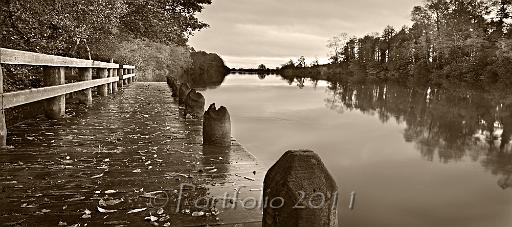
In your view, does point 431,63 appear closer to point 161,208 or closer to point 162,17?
point 162,17

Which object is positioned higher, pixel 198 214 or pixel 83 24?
pixel 83 24

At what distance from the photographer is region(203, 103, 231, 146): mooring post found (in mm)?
5613

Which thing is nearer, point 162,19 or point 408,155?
point 408,155

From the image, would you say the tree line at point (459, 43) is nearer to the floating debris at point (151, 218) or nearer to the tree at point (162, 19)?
the tree at point (162, 19)

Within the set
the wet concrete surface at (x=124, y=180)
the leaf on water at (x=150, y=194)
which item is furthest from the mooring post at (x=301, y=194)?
the leaf on water at (x=150, y=194)

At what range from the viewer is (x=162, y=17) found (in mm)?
21250

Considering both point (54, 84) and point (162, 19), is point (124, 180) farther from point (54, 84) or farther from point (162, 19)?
point (162, 19)

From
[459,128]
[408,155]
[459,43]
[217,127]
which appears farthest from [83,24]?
[459,43]

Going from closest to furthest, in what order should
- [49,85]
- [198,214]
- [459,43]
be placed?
[198,214], [49,85], [459,43]

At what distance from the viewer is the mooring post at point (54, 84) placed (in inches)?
294

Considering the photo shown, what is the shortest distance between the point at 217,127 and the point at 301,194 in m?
3.65

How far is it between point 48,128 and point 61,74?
1.26 metres

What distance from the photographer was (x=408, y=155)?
13.0 meters

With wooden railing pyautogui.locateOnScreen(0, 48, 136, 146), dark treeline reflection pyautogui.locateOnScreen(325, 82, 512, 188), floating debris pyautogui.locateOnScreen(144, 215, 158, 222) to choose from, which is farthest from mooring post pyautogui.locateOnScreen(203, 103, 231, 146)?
dark treeline reflection pyautogui.locateOnScreen(325, 82, 512, 188)
